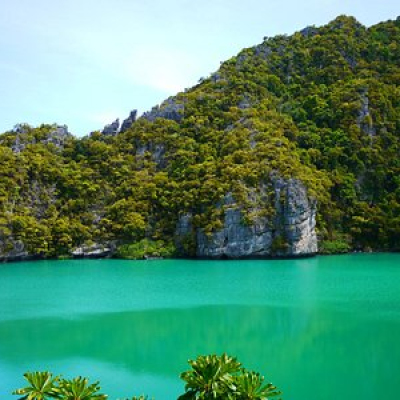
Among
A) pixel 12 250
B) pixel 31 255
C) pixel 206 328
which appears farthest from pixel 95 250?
pixel 206 328

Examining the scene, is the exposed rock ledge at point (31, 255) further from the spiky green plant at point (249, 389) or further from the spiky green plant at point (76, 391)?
the spiky green plant at point (249, 389)

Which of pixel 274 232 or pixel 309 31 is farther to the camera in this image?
pixel 309 31

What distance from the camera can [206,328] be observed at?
86.5ft

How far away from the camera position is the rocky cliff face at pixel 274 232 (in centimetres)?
6200

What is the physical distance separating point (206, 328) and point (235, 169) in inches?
1627

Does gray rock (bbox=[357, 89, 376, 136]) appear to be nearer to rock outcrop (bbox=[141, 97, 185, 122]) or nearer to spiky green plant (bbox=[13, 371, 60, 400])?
rock outcrop (bbox=[141, 97, 185, 122])

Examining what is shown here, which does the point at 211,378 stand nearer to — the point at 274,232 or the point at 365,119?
the point at 274,232

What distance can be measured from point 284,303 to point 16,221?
1664 inches

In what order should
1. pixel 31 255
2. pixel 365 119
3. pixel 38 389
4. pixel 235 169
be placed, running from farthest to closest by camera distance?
pixel 365 119
pixel 235 169
pixel 31 255
pixel 38 389

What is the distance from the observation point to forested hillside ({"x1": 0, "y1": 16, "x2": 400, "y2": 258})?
6391 cm

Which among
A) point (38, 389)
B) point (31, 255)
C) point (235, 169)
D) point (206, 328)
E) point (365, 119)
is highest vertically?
point (365, 119)

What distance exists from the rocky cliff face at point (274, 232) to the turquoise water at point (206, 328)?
14.9 meters

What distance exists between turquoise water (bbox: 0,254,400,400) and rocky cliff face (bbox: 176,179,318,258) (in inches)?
587

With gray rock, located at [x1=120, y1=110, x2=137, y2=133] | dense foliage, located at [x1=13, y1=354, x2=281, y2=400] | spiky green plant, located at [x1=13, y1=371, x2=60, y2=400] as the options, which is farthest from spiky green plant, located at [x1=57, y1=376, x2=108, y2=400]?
gray rock, located at [x1=120, y1=110, x2=137, y2=133]
